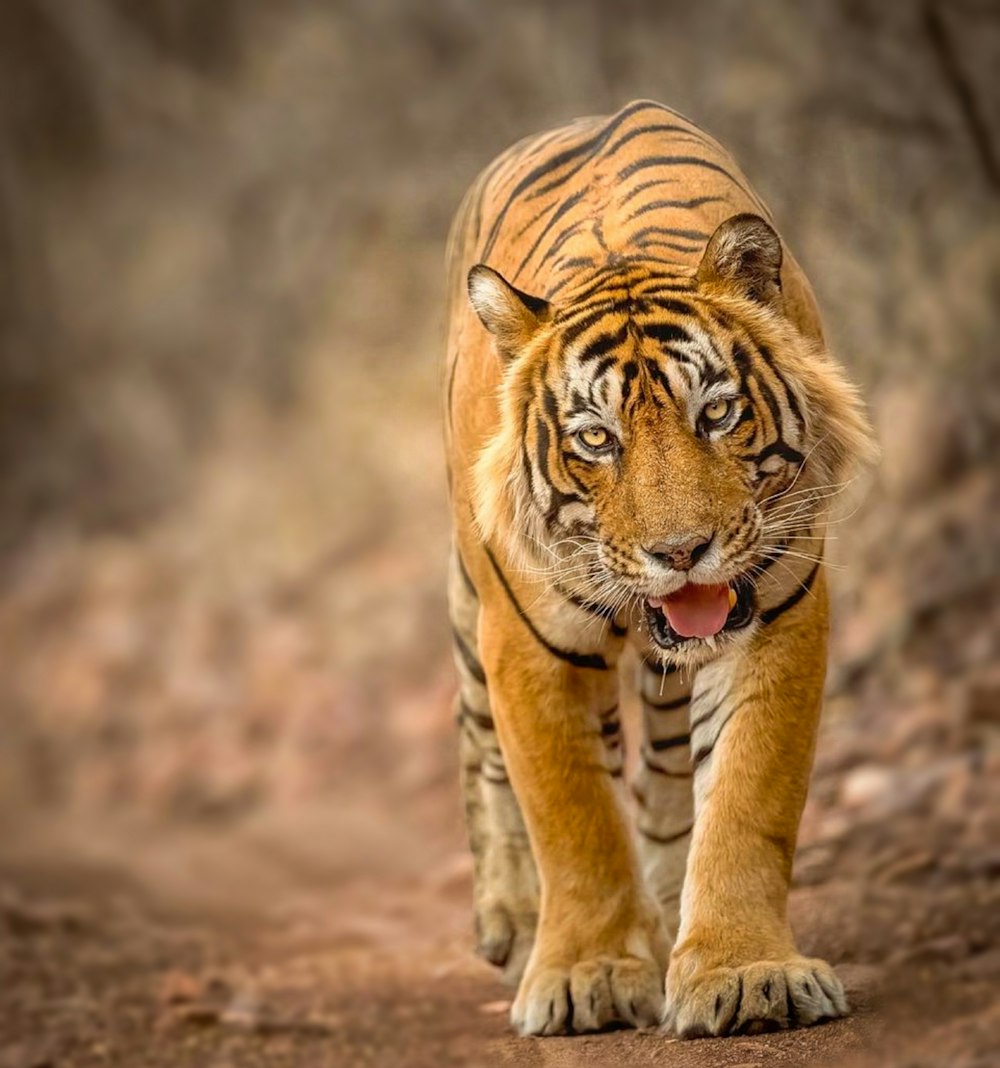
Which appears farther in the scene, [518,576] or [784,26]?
[784,26]

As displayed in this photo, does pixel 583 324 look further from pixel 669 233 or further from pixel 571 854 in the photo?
pixel 571 854

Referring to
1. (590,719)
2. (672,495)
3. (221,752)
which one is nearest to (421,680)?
(221,752)

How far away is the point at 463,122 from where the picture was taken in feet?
32.7

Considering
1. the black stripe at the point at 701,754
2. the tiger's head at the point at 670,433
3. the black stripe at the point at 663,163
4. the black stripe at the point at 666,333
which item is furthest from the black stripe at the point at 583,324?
the black stripe at the point at 701,754

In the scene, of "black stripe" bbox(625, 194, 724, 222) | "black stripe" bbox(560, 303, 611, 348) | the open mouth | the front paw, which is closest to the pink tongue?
the open mouth

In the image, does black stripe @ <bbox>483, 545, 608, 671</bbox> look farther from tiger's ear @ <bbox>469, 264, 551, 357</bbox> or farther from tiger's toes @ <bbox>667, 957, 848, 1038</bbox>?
A: tiger's toes @ <bbox>667, 957, 848, 1038</bbox>

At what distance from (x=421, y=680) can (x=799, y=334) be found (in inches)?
223

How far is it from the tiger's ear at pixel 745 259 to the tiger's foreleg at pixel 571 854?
782 mm

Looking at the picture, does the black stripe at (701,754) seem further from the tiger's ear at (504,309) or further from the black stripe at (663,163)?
the black stripe at (663,163)

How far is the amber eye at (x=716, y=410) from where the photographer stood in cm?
336

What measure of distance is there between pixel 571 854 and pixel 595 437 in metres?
0.83

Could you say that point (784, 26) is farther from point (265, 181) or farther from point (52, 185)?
point (52, 185)

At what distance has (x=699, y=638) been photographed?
134 inches

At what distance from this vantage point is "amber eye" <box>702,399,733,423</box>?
336cm
